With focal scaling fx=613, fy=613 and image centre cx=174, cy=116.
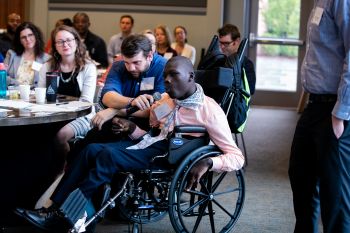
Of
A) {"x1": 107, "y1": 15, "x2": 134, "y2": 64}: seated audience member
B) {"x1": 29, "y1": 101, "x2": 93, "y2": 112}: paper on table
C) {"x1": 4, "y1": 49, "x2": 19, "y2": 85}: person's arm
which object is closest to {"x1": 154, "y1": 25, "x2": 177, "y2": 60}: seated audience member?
{"x1": 107, "y1": 15, "x2": 134, "y2": 64}: seated audience member

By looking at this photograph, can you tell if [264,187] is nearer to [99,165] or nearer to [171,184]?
[171,184]

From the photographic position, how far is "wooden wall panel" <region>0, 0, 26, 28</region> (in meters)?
8.94

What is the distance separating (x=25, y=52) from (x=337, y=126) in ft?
10.9

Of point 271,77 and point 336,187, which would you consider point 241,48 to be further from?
point 271,77

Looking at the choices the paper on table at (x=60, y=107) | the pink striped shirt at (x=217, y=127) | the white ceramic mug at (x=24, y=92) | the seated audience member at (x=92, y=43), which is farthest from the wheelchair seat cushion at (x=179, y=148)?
the seated audience member at (x=92, y=43)

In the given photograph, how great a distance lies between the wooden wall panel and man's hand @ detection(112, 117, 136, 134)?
6309 mm

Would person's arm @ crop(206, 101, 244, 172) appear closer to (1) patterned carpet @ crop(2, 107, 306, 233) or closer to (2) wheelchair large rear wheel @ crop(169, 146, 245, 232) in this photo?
(2) wheelchair large rear wheel @ crop(169, 146, 245, 232)

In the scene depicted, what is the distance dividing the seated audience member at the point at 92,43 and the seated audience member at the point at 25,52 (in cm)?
269

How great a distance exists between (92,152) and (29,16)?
648 cm

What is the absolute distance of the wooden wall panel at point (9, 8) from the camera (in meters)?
8.94

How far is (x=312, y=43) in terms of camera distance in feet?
8.23

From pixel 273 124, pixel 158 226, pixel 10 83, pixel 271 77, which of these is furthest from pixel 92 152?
pixel 271 77

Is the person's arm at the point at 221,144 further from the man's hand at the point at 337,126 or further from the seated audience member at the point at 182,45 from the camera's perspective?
the seated audience member at the point at 182,45

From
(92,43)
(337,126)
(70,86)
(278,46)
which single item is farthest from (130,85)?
(278,46)
